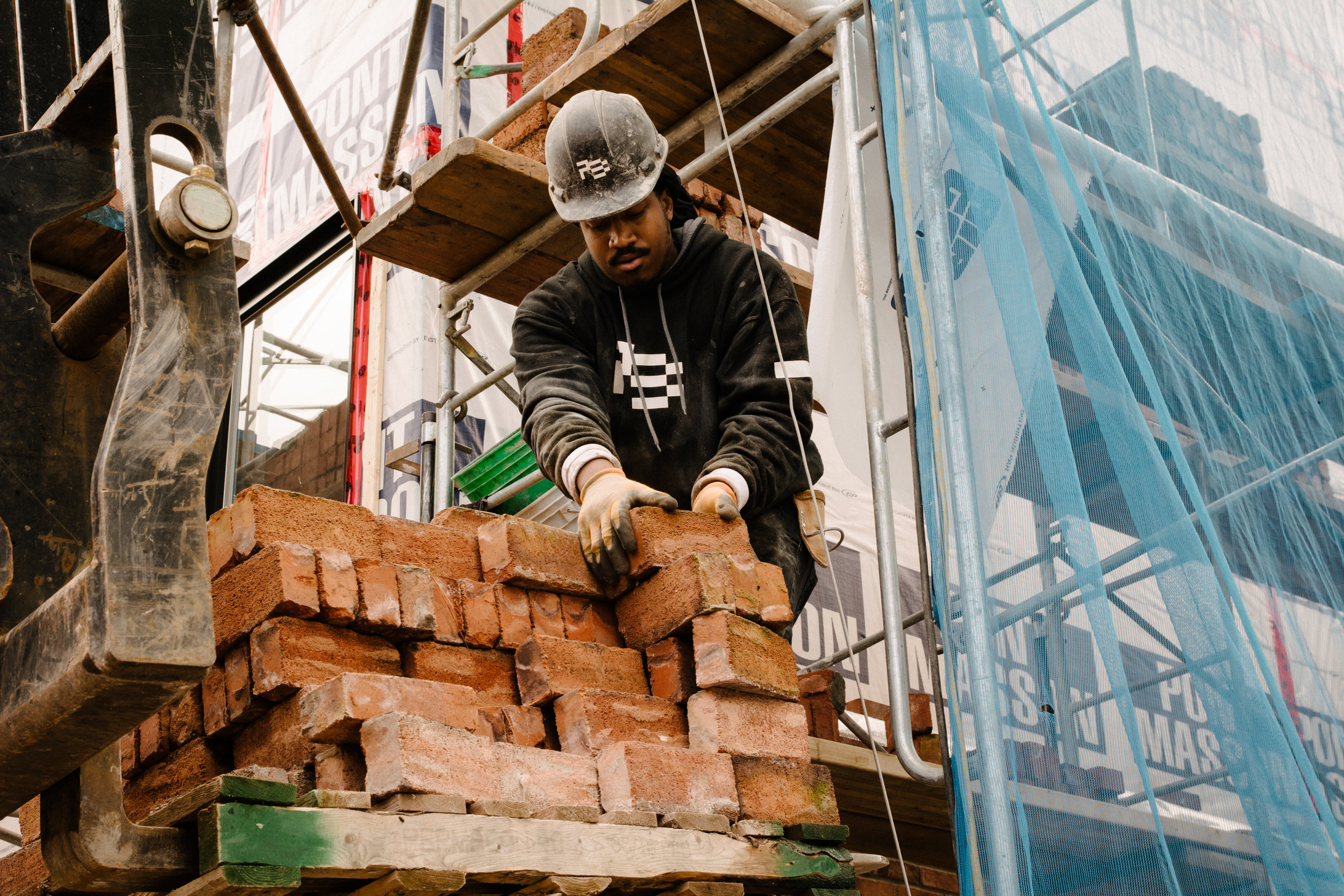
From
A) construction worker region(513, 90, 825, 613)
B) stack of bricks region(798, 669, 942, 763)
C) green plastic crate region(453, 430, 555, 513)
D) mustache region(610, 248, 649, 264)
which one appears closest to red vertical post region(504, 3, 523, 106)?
green plastic crate region(453, 430, 555, 513)

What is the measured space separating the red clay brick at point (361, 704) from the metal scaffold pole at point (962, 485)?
112 cm

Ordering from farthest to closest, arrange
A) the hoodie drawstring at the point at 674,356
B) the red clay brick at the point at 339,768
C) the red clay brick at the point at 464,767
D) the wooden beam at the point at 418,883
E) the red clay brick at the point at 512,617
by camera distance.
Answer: the hoodie drawstring at the point at 674,356
the red clay brick at the point at 512,617
the red clay brick at the point at 339,768
the red clay brick at the point at 464,767
the wooden beam at the point at 418,883

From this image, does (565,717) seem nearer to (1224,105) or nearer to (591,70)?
(1224,105)

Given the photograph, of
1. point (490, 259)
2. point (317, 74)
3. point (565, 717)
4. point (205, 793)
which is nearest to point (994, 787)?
point (565, 717)

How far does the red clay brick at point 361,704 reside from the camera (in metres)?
2.78

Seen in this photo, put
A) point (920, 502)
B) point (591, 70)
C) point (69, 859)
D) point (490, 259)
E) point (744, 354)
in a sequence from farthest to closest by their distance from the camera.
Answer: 1. point (490, 259)
2. point (591, 70)
3. point (744, 354)
4. point (920, 502)
5. point (69, 859)

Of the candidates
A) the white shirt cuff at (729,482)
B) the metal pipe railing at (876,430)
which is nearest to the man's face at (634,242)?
the metal pipe railing at (876,430)

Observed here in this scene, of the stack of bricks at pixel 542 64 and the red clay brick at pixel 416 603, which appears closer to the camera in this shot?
the red clay brick at pixel 416 603

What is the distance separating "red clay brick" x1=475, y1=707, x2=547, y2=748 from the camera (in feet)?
10.1

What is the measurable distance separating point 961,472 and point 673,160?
10.6 feet

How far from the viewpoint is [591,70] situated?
5.34 metres

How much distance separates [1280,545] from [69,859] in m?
2.40

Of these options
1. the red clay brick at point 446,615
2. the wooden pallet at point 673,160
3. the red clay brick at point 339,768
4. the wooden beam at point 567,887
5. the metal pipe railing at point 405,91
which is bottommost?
the wooden beam at point 567,887

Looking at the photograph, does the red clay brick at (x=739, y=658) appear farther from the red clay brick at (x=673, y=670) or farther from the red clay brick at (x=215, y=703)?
the red clay brick at (x=215, y=703)
